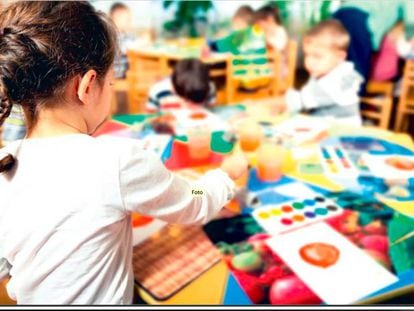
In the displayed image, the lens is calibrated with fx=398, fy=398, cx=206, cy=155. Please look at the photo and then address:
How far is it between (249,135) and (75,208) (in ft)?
2.52

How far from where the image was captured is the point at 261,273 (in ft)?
2.21

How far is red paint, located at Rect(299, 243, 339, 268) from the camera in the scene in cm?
69

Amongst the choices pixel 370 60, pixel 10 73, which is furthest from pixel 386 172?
pixel 370 60

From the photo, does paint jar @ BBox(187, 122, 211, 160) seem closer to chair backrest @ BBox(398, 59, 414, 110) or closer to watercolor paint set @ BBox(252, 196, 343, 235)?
watercolor paint set @ BBox(252, 196, 343, 235)

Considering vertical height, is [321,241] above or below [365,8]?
below

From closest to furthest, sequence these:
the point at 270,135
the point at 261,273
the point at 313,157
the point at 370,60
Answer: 1. the point at 261,273
2. the point at 313,157
3. the point at 270,135
4. the point at 370,60

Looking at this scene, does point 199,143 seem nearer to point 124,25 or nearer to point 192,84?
point 192,84

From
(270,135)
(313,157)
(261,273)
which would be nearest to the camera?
(261,273)

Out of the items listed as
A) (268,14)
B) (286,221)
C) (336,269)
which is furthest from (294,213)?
(268,14)

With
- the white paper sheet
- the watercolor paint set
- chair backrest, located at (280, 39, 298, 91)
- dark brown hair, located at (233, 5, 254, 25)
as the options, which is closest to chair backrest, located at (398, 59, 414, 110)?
chair backrest, located at (280, 39, 298, 91)

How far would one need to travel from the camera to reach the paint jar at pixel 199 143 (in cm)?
109

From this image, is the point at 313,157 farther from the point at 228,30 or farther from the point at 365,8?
the point at 228,30

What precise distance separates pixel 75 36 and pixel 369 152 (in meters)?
0.87

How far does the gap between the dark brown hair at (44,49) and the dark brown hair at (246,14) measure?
123 cm
